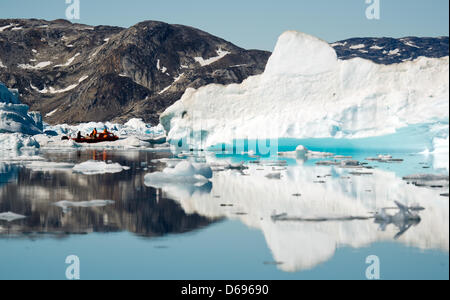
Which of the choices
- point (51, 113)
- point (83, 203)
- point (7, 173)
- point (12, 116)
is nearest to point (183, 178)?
point (83, 203)

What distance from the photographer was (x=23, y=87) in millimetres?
137625

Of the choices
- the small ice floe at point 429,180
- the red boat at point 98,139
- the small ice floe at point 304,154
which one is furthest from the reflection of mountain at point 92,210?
the red boat at point 98,139

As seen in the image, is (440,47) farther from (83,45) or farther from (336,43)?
(83,45)

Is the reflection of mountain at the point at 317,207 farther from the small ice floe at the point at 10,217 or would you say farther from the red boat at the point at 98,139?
the red boat at the point at 98,139

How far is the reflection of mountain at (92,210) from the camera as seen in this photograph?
8.45 metres

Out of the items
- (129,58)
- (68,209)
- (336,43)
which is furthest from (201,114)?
(336,43)

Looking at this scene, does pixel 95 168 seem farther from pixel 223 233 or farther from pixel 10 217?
pixel 223 233

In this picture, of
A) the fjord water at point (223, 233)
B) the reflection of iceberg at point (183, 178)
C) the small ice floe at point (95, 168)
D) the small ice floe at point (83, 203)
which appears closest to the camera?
the fjord water at point (223, 233)

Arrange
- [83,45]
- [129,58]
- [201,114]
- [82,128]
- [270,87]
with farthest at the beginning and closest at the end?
[83,45] < [129,58] < [82,128] < [201,114] < [270,87]

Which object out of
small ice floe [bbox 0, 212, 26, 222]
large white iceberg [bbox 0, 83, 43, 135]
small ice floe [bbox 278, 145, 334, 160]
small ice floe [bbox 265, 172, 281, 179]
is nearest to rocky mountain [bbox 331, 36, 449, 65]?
large white iceberg [bbox 0, 83, 43, 135]

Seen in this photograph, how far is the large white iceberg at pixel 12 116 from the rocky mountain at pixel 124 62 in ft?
210

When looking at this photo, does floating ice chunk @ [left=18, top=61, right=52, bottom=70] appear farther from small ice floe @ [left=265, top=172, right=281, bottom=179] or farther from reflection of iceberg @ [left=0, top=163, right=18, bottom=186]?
small ice floe @ [left=265, top=172, right=281, bottom=179]
